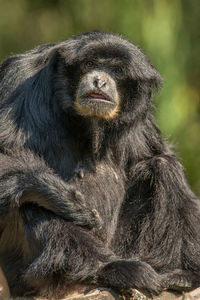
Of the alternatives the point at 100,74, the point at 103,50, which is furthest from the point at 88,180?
the point at 103,50

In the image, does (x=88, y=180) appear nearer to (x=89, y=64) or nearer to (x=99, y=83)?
(x=99, y=83)

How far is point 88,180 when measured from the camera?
9.56 m

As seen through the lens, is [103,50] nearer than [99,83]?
No

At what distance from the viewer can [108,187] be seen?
9727 mm

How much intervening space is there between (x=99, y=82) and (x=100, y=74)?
0.50 feet

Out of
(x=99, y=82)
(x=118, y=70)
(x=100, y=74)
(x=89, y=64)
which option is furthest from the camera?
(x=118, y=70)

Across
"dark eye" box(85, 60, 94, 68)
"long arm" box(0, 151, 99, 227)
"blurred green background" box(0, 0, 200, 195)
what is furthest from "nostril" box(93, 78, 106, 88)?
"blurred green background" box(0, 0, 200, 195)

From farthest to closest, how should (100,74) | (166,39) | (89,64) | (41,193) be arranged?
(166,39)
(89,64)
(100,74)
(41,193)

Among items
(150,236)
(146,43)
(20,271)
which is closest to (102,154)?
(150,236)

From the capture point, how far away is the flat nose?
9242mm

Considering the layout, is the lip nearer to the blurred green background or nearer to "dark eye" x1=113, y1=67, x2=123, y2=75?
"dark eye" x1=113, y1=67, x2=123, y2=75

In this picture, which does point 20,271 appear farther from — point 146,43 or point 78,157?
point 146,43

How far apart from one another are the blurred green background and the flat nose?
5217 millimetres

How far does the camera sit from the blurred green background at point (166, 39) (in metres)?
15.7
